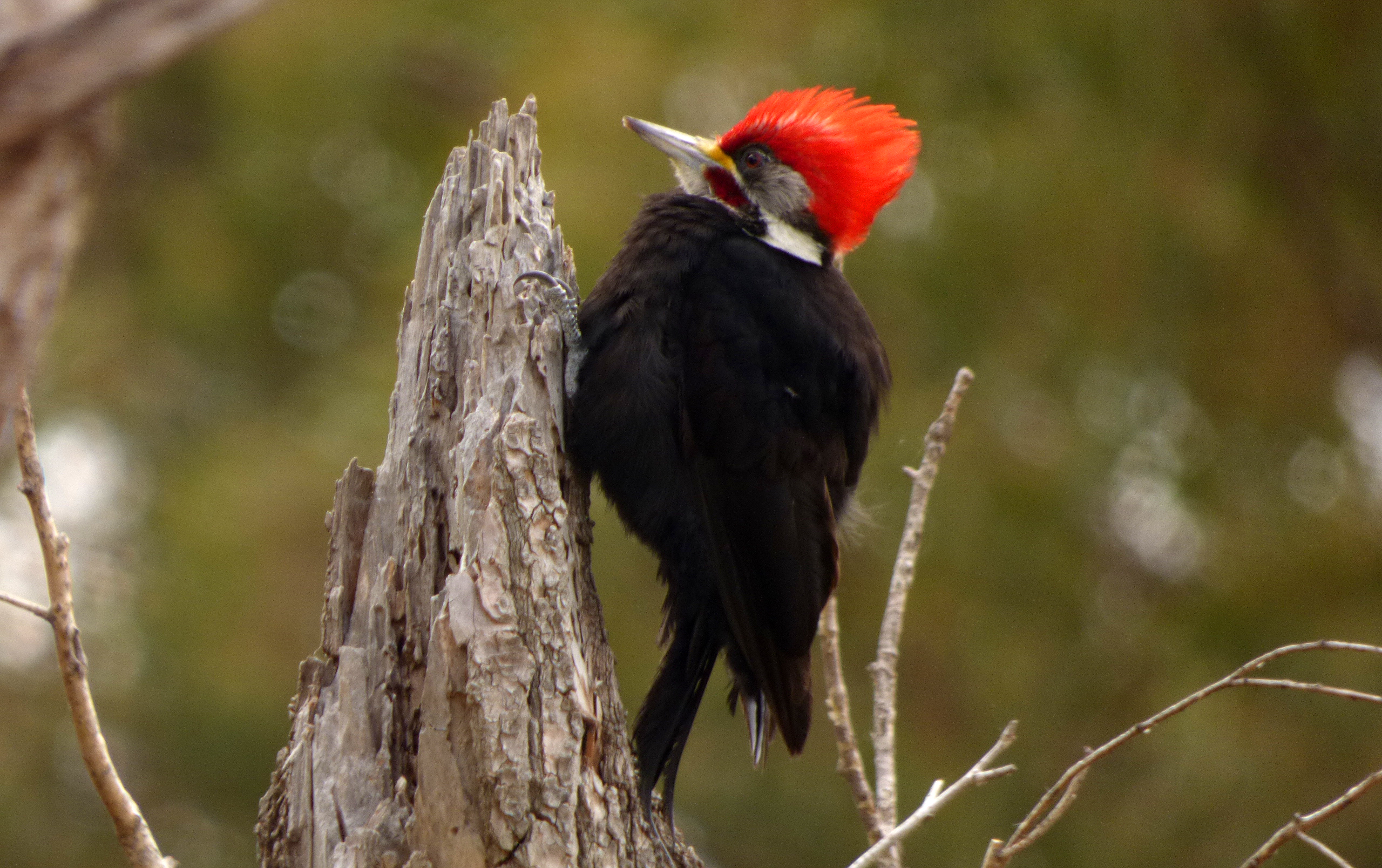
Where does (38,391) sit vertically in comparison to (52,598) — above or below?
above

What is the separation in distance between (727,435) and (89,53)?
1.81 metres

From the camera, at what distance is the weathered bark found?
179 centimetres

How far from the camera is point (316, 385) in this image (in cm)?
554

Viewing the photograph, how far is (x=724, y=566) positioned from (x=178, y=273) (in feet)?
14.1

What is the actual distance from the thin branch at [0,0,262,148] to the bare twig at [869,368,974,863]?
1.41 m

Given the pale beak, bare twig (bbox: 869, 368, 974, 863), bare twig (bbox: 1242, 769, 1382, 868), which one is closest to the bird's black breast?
the pale beak

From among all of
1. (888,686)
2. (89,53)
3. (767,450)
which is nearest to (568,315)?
(767,450)

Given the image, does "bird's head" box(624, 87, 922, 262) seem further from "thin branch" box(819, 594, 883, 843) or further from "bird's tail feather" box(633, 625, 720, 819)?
"thin branch" box(819, 594, 883, 843)

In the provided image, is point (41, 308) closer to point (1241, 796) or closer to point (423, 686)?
point (423, 686)

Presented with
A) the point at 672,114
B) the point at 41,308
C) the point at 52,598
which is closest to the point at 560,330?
the point at 52,598

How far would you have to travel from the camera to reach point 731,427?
8.35 ft

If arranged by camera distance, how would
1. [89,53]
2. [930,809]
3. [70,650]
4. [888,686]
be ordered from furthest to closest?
1. [888,686]
2. [930,809]
3. [70,650]
4. [89,53]

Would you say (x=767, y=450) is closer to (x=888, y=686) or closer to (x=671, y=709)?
(x=671, y=709)

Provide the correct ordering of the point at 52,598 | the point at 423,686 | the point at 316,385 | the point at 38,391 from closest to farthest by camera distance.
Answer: the point at 52,598 < the point at 423,686 < the point at 38,391 < the point at 316,385
